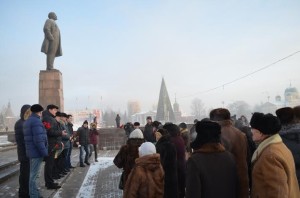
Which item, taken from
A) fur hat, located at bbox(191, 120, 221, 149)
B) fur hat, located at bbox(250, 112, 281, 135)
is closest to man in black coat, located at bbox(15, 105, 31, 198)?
fur hat, located at bbox(191, 120, 221, 149)

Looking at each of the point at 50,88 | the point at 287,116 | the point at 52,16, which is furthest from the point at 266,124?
the point at 50,88

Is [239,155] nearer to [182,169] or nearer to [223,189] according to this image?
[223,189]

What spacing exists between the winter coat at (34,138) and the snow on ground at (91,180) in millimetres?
1904

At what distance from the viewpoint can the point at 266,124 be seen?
136 inches

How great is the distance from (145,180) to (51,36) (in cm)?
1209

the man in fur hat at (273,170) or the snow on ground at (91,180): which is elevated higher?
the man in fur hat at (273,170)

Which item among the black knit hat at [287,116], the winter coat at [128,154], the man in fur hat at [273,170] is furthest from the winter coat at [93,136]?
the man in fur hat at [273,170]

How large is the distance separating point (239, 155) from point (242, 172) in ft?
0.86

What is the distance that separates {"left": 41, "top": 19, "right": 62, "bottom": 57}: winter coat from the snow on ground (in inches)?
225

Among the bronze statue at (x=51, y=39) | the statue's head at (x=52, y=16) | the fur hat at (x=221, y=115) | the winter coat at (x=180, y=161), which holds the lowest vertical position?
the winter coat at (x=180, y=161)

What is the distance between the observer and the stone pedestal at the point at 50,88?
15305 mm

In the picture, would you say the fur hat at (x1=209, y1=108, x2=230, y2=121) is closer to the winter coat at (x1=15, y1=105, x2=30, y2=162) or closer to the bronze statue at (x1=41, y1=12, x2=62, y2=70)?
the winter coat at (x1=15, y1=105, x2=30, y2=162)

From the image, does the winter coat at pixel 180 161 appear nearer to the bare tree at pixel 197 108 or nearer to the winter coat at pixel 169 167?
the winter coat at pixel 169 167

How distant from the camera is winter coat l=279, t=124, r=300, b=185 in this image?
389 centimetres
